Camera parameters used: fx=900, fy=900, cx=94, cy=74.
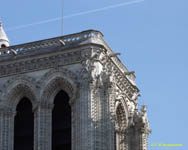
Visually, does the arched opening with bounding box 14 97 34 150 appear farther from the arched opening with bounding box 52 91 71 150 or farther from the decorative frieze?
the decorative frieze

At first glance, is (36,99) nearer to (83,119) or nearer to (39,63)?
(39,63)

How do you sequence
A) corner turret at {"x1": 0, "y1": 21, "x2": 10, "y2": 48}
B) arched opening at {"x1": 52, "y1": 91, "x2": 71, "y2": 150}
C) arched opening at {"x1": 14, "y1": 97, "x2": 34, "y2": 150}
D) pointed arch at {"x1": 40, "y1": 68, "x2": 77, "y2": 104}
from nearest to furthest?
arched opening at {"x1": 52, "y1": 91, "x2": 71, "y2": 150} → pointed arch at {"x1": 40, "y1": 68, "x2": 77, "y2": 104} → arched opening at {"x1": 14, "y1": 97, "x2": 34, "y2": 150} → corner turret at {"x1": 0, "y1": 21, "x2": 10, "y2": 48}

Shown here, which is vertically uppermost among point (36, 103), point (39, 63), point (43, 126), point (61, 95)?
point (39, 63)

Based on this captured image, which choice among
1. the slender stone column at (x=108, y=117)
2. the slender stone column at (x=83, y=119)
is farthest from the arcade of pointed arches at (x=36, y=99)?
the slender stone column at (x=108, y=117)

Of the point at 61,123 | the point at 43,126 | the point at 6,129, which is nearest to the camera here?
the point at 43,126

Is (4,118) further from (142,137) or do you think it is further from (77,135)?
(142,137)

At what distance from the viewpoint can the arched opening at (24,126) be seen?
57.5 metres

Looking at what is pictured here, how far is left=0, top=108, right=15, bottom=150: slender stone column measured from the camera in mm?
57250

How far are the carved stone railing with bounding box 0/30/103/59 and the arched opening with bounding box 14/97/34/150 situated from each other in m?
3.43

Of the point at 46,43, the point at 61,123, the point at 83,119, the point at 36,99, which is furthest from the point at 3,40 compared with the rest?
the point at 83,119

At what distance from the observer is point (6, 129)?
189 feet

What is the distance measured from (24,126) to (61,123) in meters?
2.71

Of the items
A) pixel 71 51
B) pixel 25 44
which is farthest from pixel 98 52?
pixel 25 44

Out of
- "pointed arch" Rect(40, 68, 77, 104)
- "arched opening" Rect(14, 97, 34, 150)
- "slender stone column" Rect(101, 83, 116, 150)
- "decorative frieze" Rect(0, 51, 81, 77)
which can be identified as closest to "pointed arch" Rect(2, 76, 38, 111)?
"arched opening" Rect(14, 97, 34, 150)
